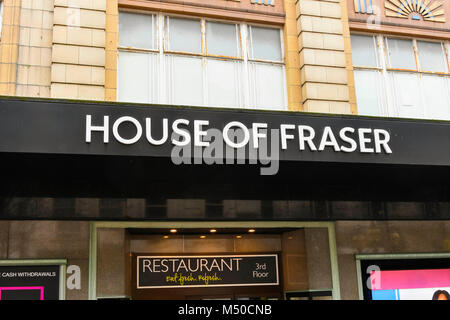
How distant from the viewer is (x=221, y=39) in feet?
39.1

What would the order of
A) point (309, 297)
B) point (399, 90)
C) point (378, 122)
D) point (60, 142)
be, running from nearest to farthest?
1. point (60, 142)
2. point (378, 122)
3. point (309, 297)
4. point (399, 90)

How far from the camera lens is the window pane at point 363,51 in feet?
41.7

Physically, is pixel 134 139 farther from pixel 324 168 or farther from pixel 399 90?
pixel 399 90

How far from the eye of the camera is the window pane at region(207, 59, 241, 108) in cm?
1154

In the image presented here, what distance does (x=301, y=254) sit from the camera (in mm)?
11117

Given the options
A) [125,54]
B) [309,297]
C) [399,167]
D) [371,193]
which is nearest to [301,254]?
[309,297]

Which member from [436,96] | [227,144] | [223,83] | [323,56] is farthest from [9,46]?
[436,96]

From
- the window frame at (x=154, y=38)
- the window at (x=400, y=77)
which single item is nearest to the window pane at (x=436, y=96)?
the window at (x=400, y=77)

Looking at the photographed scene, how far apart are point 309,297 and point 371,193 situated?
97.4 inches

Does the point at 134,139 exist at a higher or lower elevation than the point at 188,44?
lower

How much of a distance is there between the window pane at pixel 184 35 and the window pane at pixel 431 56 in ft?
18.1

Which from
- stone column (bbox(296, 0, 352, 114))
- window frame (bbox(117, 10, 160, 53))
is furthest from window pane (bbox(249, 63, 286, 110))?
window frame (bbox(117, 10, 160, 53))

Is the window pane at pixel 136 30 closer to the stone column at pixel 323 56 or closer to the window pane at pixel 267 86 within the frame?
the window pane at pixel 267 86
